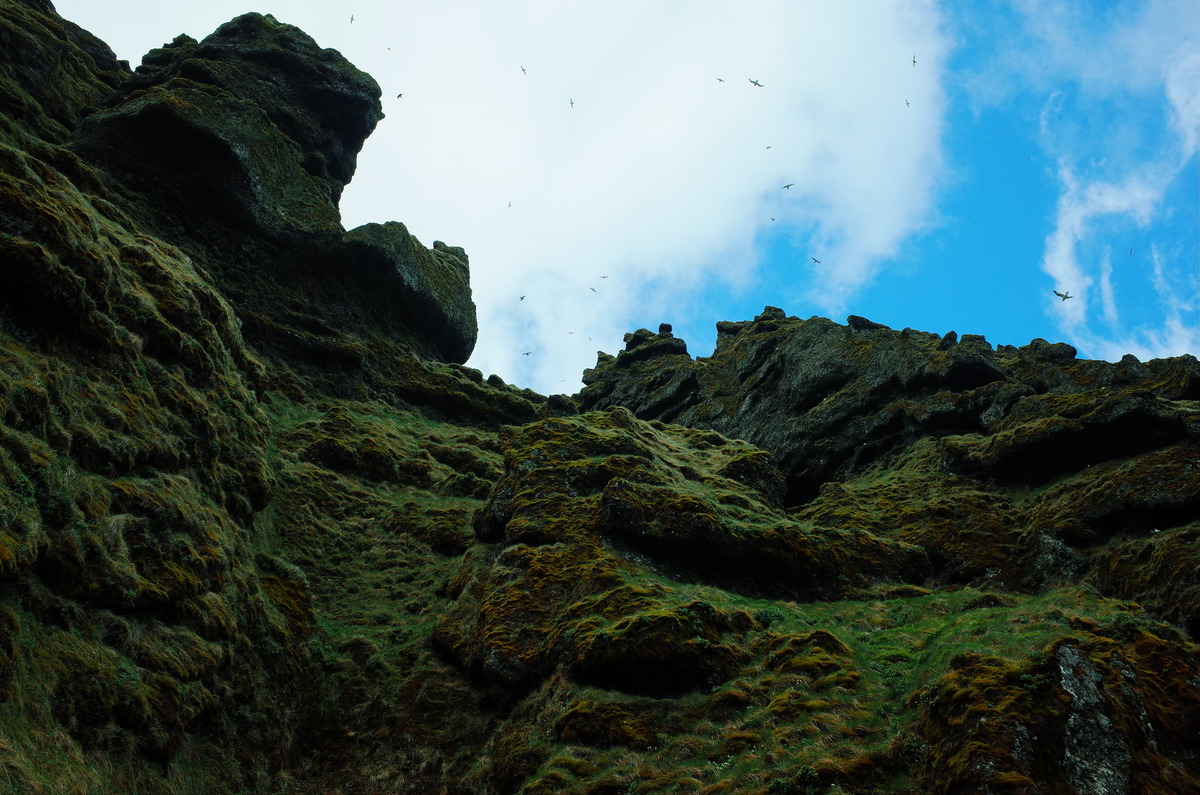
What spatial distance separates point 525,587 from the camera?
29.3 m

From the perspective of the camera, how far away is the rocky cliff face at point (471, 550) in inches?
667

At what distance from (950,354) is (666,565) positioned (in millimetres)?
43642

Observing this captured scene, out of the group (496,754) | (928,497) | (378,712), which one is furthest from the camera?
(928,497)

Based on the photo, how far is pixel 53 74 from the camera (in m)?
64.2

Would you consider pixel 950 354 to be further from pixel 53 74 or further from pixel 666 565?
pixel 53 74

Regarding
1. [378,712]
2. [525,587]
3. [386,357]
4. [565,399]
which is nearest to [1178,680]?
[525,587]

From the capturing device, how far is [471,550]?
3559cm

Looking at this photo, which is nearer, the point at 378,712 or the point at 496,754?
the point at 496,754

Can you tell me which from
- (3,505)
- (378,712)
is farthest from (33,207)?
(378,712)

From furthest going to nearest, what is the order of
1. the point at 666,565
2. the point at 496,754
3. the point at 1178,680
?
1. the point at 666,565
2. the point at 496,754
3. the point at 1178,680

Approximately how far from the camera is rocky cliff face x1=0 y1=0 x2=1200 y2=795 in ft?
55.6

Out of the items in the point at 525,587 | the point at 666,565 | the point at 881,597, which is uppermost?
the point at 881,597

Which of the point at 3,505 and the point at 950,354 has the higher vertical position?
the point at 950,354

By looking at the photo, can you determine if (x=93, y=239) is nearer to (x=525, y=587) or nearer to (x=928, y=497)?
(x=525, y=587)
